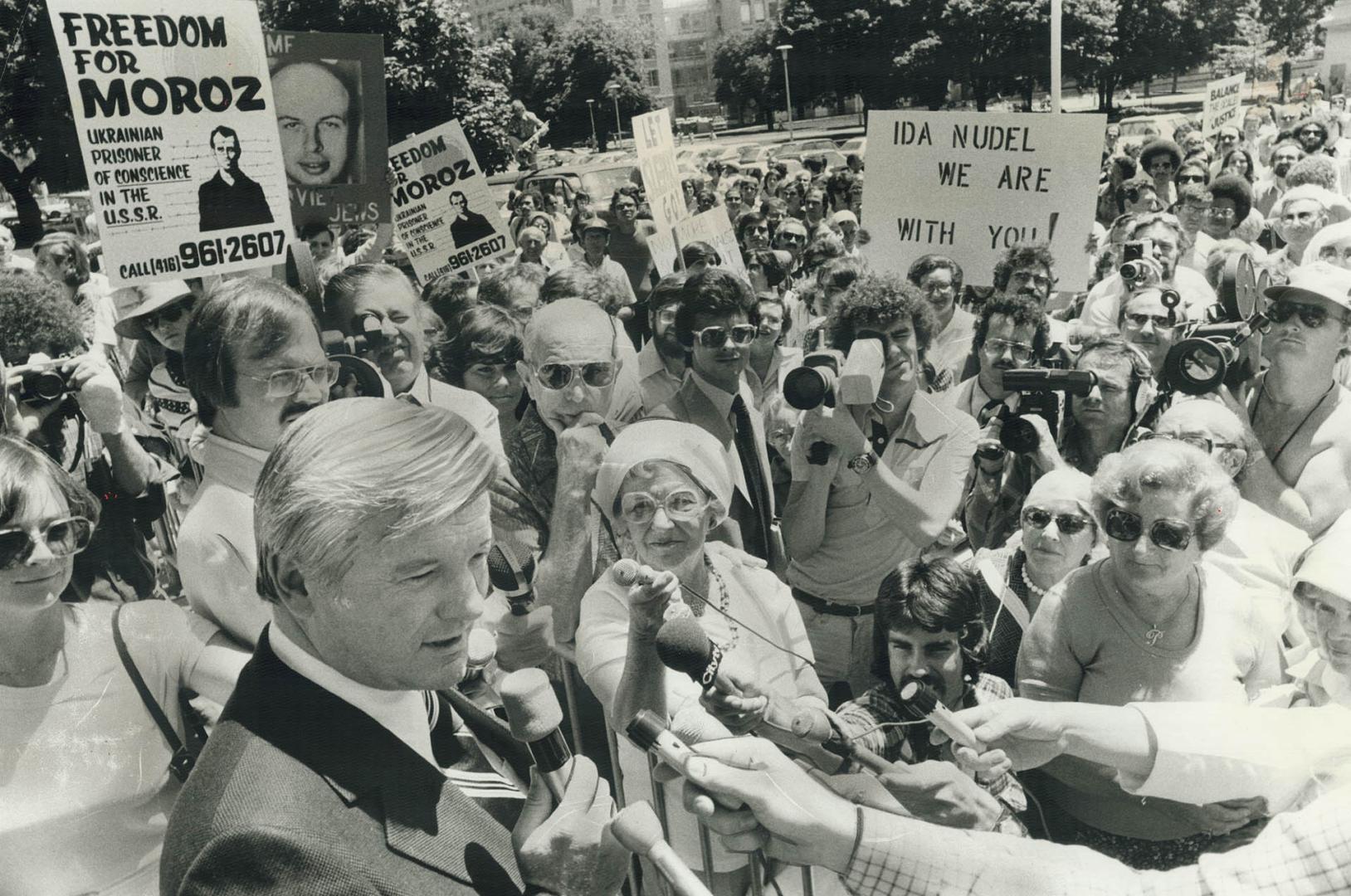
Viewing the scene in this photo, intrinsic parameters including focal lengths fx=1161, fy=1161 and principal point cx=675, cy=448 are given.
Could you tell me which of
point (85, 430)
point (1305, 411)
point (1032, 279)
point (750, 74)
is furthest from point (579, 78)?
point (1305, 411)

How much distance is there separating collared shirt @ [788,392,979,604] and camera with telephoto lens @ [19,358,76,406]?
2.26 metres

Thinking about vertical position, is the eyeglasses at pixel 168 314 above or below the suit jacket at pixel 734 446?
above

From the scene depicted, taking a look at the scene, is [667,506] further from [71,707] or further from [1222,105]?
[1222,105]

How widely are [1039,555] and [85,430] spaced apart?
9.67 feet

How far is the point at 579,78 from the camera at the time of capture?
4559 cm

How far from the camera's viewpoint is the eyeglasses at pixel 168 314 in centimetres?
395

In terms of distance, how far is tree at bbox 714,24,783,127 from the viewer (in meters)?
48.7

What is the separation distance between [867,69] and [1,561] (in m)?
45.5

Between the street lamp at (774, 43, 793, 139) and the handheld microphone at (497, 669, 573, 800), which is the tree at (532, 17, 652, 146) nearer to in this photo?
the street lamp at (774, 43, 793, 139)

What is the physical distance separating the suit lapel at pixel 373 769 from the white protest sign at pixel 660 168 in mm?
4771

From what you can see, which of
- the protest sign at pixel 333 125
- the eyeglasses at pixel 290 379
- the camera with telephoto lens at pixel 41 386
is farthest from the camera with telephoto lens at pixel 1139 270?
the camera with telephoto lens at pixel 41 386

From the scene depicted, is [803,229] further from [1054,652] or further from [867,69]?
[867,69]

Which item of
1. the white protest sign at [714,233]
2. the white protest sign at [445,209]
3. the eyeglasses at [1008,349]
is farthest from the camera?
the white protest sign at [714,233]

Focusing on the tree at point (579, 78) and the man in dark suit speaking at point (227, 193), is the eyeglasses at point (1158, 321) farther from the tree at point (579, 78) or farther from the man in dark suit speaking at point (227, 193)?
the tree at point (579, 78)
